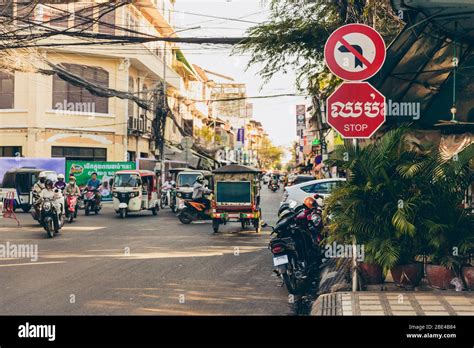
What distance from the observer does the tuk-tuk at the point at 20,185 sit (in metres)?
25.0

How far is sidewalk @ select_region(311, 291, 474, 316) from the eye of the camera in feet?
22.7

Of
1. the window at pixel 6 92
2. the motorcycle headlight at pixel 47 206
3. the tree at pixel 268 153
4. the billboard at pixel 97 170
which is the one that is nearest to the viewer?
the motorcycle headlight at pixel 47 206

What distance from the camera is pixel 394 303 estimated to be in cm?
734

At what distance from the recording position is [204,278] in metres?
10.0

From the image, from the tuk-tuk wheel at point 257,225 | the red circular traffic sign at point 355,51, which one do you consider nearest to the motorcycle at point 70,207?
the tuk-tuk wheel at point 257,225

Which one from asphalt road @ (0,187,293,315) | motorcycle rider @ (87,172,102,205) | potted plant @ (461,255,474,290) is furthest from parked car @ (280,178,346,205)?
potted plant @ (461,255,474,290)

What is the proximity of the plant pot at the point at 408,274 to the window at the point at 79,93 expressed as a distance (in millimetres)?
30192

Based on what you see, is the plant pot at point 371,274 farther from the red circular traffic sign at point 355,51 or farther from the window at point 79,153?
the window at point 79,153

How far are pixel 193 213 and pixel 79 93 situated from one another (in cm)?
1905

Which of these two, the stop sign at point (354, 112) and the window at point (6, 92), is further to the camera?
the window at point (6, 92)

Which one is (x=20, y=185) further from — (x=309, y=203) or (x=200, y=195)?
(x=309, y=203)

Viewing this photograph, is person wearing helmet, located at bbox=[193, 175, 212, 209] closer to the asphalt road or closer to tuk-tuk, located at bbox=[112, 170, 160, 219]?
the asphalt road

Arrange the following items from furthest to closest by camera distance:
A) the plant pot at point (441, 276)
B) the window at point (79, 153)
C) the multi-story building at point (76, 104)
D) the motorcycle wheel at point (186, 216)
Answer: the window at point (79, 153)
the multi-story building at point (76, 104)
the motorcycle wheel at point (186, 216)
the plant pot at point (441, 276)
